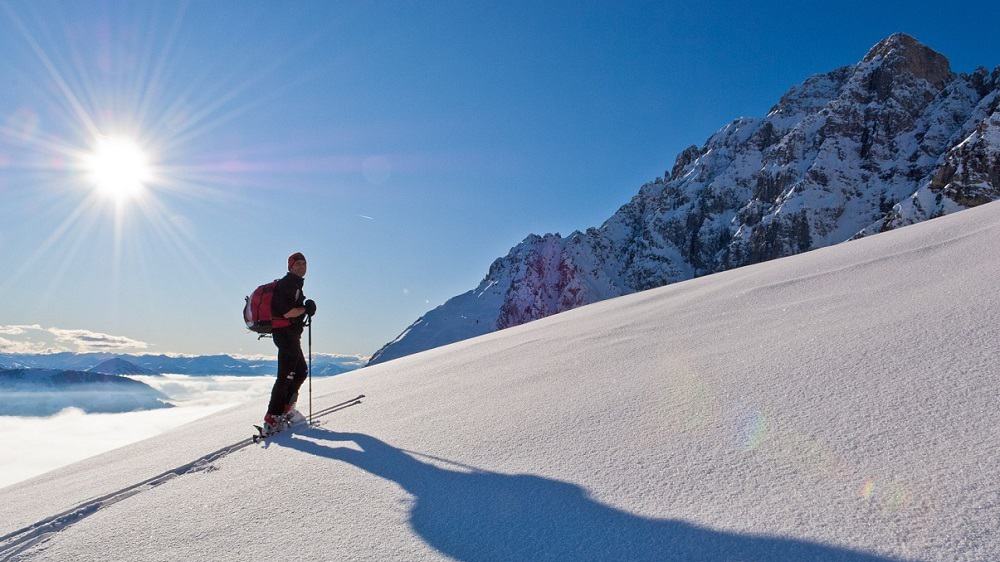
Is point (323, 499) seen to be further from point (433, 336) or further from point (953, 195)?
point (953, 195)

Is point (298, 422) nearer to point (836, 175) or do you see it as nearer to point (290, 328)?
point (290, 328)

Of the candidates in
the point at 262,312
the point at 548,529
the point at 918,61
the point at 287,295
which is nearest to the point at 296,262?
the point at 287,295

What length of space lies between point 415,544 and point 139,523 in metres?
1.82

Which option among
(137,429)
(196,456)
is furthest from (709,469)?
(137,429)

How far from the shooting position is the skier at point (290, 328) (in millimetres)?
5535

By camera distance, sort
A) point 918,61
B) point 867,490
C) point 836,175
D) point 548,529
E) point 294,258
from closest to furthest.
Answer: point 867,490 < point 548,529 < point 294,258 < point 836,175 < point 918,61

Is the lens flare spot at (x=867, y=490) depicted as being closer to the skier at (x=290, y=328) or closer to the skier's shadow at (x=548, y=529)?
the skier's shadow at (x=548, y=529)

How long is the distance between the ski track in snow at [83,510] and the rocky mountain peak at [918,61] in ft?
717

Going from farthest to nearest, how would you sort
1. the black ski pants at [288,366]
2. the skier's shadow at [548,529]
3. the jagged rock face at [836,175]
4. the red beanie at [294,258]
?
the jagged rock face at [836,175] → the red beanie at [294,258] → the black ski pants at [288,366] → the skier's shadow at [548,529]

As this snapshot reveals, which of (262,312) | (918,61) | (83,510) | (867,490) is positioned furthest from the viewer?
(918,61)

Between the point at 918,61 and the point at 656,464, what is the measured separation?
728ft

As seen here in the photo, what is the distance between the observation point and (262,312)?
5547mm

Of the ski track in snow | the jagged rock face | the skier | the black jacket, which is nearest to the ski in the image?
the skier

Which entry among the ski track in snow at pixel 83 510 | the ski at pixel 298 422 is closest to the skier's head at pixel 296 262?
the ski at pixel 298 422
